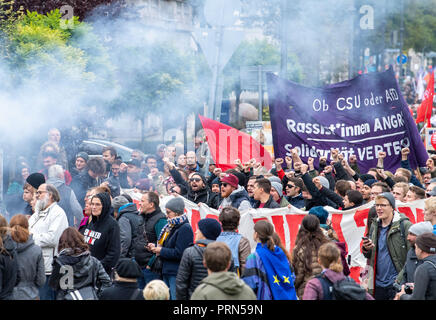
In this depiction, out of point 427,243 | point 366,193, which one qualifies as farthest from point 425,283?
point 366,193

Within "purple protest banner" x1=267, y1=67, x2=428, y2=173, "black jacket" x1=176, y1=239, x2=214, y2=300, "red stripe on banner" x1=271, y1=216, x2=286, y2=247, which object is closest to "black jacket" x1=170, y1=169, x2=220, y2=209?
"red stripe on banner" x1=271, y1=216, x2=286, y2=247

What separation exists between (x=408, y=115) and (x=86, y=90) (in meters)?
5.08

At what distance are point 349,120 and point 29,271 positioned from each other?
5.29 m

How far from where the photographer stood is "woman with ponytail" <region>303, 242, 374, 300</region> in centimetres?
439

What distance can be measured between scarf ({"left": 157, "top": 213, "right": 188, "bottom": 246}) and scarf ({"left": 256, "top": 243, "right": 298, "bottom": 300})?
3.31 feet

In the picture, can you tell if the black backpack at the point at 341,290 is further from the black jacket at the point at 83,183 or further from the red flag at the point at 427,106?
the red flag at the point at 427,106

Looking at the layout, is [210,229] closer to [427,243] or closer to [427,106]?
[427,243]

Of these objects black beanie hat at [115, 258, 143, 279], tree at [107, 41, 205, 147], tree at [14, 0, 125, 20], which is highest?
tree at [14, 0, 125, 20]

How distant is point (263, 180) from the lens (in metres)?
6.88

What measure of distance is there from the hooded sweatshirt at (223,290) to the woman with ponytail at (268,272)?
88 cm

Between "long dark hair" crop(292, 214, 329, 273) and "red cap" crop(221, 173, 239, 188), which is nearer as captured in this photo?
"long dark hair" crop(292, 214, 329, 273)

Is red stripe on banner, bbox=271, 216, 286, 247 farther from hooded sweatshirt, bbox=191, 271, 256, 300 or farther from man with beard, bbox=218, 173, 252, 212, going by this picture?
hooded sweatshirt, bbox=191, 271, 256, 300
